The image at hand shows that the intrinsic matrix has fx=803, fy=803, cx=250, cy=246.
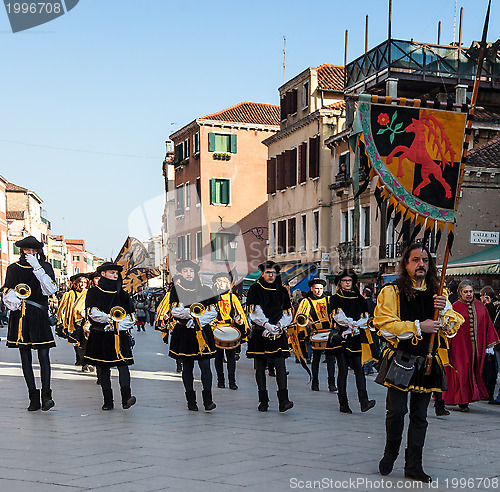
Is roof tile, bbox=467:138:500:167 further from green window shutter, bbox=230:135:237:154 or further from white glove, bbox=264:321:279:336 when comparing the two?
green window shutter, bbox=230:135:237:154

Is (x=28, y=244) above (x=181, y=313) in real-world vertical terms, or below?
above

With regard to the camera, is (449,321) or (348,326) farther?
(348,326)

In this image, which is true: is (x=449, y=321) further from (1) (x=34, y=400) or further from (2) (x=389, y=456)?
(1) (x=34, y=400)

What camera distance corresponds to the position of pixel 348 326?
9812 mm

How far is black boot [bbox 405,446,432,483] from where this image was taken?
19.3ft

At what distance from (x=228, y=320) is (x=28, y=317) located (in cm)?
466

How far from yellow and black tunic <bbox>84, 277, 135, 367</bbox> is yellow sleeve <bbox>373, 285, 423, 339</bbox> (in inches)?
157

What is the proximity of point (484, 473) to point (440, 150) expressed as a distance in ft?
8.48

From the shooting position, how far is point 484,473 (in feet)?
20.4

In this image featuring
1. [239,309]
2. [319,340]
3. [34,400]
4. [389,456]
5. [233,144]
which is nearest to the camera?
[389,456]

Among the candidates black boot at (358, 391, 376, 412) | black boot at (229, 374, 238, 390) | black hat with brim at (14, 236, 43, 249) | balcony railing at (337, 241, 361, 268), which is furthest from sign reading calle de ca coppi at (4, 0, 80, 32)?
balcony railing at (337, 241, 361, 268)

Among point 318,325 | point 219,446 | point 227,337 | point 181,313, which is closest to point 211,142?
point 227,337

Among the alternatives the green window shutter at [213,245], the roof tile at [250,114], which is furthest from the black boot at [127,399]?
the roof tile at [250,114]

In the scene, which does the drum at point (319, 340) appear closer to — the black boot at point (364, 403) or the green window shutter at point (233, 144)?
the black boot at point (364, 403)
